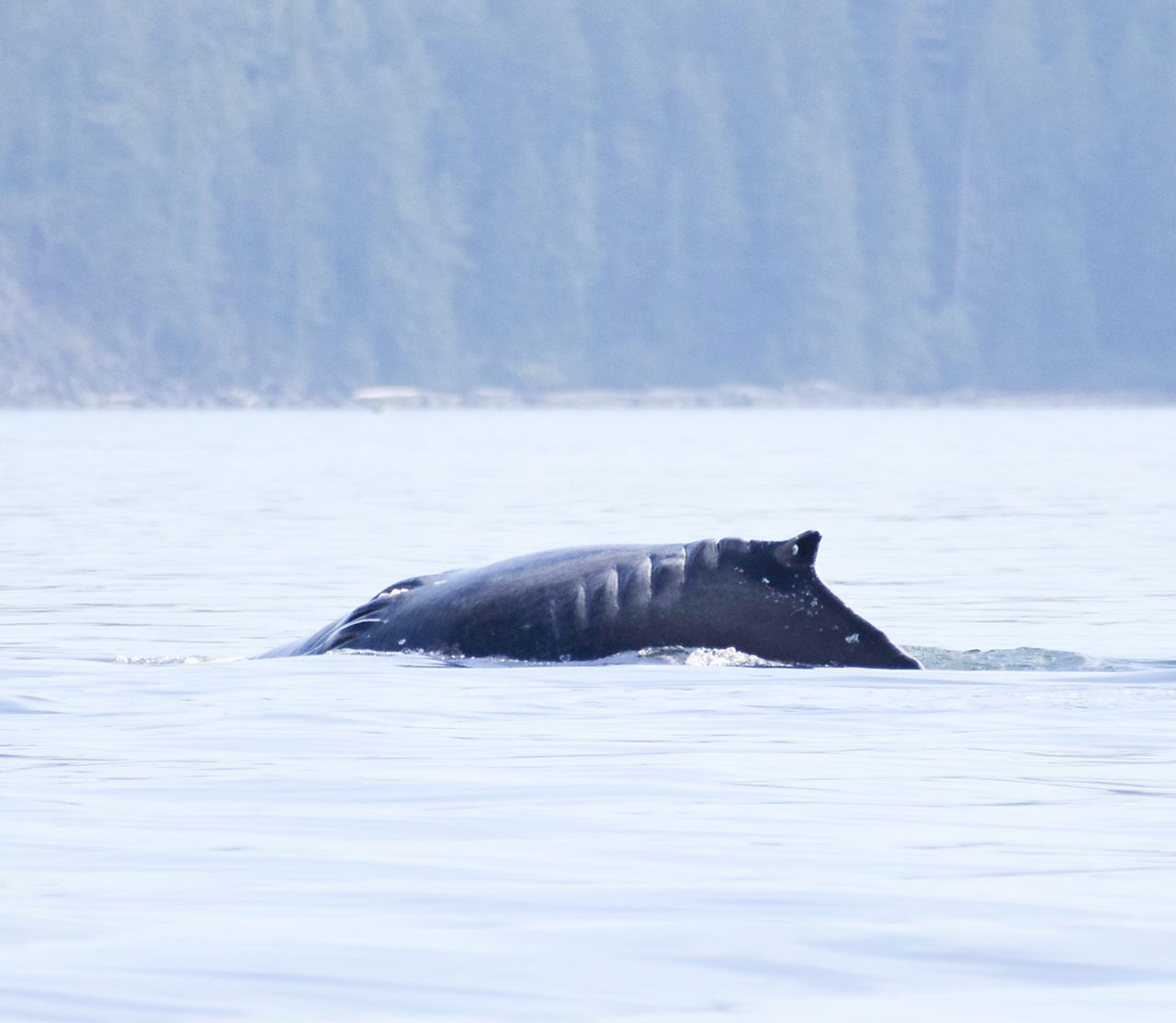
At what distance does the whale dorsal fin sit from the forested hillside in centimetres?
12351

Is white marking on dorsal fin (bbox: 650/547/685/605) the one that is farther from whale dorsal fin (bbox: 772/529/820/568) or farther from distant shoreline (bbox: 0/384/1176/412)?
distant shoreline (bbox: 0/384/1176/412)

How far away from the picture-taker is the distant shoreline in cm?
13538

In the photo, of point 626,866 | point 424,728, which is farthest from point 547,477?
point 626,866

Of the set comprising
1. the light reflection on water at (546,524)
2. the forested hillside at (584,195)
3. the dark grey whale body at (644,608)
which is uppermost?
the forested hillside at (584,195)

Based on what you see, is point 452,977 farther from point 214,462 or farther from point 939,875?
point 214,462

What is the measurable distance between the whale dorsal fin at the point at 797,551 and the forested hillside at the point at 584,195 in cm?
12351

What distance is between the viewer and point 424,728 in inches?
444

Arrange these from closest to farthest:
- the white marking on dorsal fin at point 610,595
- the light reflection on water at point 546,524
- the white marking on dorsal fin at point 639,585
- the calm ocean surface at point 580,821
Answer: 1. the calm ocean surface at point 580,821
2. the white marking on dorsal fin at point 639,585
3. the white marking on dorsal fin at point 610,595
4. the light reflection on water at point 546,524

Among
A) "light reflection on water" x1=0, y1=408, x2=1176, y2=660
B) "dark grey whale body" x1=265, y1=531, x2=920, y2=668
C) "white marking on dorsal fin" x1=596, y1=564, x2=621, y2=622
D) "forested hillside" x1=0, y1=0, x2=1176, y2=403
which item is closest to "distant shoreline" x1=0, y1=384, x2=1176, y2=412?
"forested hillside" x1=0, y1=0, x2=1176, y2=403

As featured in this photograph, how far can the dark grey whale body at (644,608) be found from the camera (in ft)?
41.3

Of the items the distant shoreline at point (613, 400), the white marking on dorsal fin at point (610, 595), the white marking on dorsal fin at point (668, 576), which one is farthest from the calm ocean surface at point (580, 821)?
the distant shoreline at point (613, 400)

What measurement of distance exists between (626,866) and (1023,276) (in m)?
148

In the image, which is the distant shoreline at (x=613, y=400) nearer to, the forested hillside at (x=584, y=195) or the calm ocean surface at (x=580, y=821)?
the forested hillside at (x=584, y=195)

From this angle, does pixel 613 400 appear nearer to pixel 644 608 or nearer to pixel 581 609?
pixel 581 609
